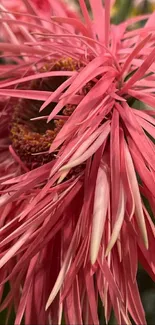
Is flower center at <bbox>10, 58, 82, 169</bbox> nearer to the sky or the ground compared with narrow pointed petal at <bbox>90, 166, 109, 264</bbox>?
nearer to the sky

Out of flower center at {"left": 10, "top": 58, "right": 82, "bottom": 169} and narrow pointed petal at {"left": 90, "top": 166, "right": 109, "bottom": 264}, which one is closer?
narrow pointed petal at {"left": 90, "top": 166, "right": 109, "bottom": 264}

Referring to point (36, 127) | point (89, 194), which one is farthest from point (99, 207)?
point (36, 127)

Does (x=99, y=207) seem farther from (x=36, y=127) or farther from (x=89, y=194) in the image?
(x=36, y=127)

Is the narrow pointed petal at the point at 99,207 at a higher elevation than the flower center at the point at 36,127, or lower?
lower

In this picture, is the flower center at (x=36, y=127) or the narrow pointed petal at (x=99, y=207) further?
the flower center at (x=36, y=127)
